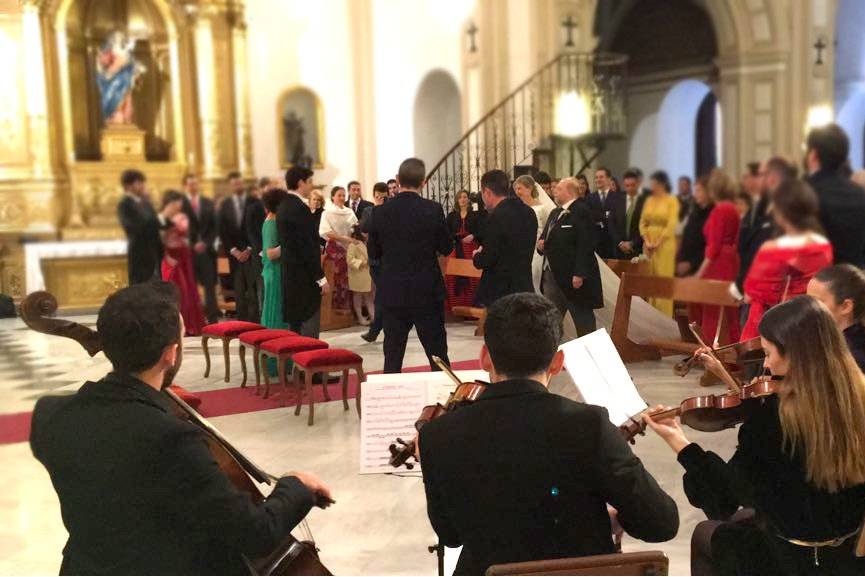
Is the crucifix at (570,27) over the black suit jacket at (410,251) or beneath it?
over

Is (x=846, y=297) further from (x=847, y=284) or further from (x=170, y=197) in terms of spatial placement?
(x=170, y=197)

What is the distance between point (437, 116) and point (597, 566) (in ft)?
4.16

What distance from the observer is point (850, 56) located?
121 centimetres

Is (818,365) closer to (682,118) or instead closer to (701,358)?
(701,358)

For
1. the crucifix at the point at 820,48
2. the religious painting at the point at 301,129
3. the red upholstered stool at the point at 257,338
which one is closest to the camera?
the crucifix at the point at 820,48

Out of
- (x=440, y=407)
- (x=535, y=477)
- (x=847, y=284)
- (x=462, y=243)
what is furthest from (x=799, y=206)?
(x=462, y=243)

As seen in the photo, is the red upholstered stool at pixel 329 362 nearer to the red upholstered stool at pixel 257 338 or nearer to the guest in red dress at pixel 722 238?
the red upholstered stool at pixel 257 338

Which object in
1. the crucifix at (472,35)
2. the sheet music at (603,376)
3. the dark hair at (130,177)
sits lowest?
the sheet music at (603,376)

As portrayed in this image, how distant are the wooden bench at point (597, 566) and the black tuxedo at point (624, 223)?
1.71 feet

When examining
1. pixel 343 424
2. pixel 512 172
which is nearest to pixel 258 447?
pixel 343 424

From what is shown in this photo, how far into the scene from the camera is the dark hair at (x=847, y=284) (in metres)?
1.97

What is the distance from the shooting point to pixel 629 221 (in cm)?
155

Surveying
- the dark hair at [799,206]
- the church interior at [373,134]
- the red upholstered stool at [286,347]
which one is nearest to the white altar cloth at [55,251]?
the church interior at [373,134]

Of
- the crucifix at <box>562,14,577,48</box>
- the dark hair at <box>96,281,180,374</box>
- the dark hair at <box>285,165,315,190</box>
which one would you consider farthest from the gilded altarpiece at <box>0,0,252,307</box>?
the crucifix at <box>562,14,577,48</box>
